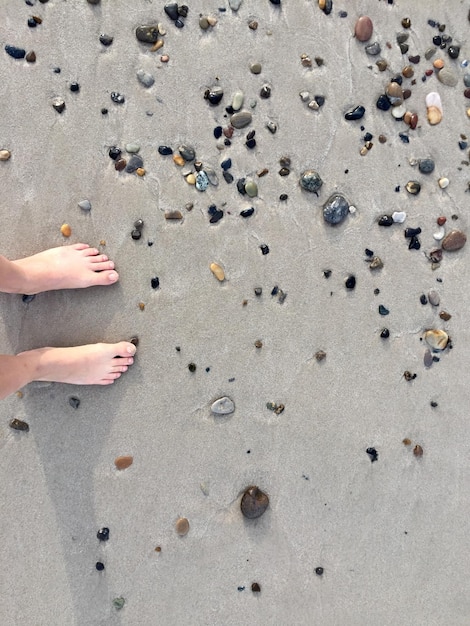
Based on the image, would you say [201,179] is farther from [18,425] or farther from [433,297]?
[18,425]

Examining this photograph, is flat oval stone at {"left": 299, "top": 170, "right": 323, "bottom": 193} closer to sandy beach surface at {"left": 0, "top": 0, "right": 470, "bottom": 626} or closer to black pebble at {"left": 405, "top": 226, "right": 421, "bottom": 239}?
sandy beach surface at {"left": 0, "top": 0, "right": 470, "bottom": 626}

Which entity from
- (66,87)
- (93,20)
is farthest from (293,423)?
(93,20)

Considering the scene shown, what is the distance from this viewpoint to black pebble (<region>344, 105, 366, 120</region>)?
2.29m

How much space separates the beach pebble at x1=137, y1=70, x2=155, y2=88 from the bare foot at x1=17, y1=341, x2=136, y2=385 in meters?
1.19

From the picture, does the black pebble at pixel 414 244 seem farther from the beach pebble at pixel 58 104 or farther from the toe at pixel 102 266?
the beach pebble at pixel 58 104

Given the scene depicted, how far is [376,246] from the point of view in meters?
2.33

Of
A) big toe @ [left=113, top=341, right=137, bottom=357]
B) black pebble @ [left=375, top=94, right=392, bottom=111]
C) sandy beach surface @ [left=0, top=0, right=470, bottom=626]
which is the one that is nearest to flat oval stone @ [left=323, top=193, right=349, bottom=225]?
sandy beach surface @ [left=0, top=0, right=470, bottom=626]

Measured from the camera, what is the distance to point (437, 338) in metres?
2.34

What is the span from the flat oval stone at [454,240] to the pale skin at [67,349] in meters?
1.55

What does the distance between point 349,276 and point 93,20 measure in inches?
65.1

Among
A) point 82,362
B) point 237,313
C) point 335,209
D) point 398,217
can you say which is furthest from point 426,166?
point 82,362

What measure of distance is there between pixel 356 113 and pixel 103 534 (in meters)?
2.29

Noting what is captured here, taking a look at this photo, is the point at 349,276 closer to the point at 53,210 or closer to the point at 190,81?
the point at 190,81

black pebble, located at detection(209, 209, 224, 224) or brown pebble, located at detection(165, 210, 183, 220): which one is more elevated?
black pebble, located at detection(209, 209, 224, 224)
